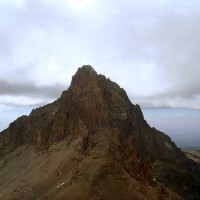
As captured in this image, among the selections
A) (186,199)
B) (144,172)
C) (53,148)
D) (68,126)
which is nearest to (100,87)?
(68,126)

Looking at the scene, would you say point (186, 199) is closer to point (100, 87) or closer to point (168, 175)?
point (168, 175)

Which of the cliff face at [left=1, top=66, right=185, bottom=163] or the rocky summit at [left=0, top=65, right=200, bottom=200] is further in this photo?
the cliff face at [left=1, top=66, right=185, bottom=163]

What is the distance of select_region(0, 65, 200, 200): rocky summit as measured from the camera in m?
87.2

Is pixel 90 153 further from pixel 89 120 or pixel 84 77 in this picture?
pixel 84 77

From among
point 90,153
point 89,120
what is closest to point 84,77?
point 89,120

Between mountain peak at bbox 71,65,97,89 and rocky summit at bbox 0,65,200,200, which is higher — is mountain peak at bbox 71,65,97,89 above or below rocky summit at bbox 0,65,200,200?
above

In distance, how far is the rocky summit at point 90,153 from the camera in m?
87.2

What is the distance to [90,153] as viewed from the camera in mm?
99312

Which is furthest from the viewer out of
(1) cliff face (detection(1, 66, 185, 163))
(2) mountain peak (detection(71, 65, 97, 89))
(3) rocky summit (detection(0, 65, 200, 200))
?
(2) mountain peak (detection(71, 65, 97, 89))

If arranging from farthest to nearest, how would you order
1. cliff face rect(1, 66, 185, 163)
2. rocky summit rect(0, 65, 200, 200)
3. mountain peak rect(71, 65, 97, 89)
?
mountain peak rect(71, 65, 97, 89) < cliff face rect(1, 66, 185, 163) < rocky summit rect(0, 65, 200, 200)

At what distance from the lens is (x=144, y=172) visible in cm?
9950

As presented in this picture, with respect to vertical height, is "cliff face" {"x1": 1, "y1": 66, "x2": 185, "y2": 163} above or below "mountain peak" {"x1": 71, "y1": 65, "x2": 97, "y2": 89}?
below

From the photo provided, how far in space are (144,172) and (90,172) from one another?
1749 centimetres

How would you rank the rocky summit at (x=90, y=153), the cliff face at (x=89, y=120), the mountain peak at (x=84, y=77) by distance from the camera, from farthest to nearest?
the mountain peak at (x=84, y=77) → the cliff face at (x=89, y=120) → the rocky summit at (x=90, y=153)
